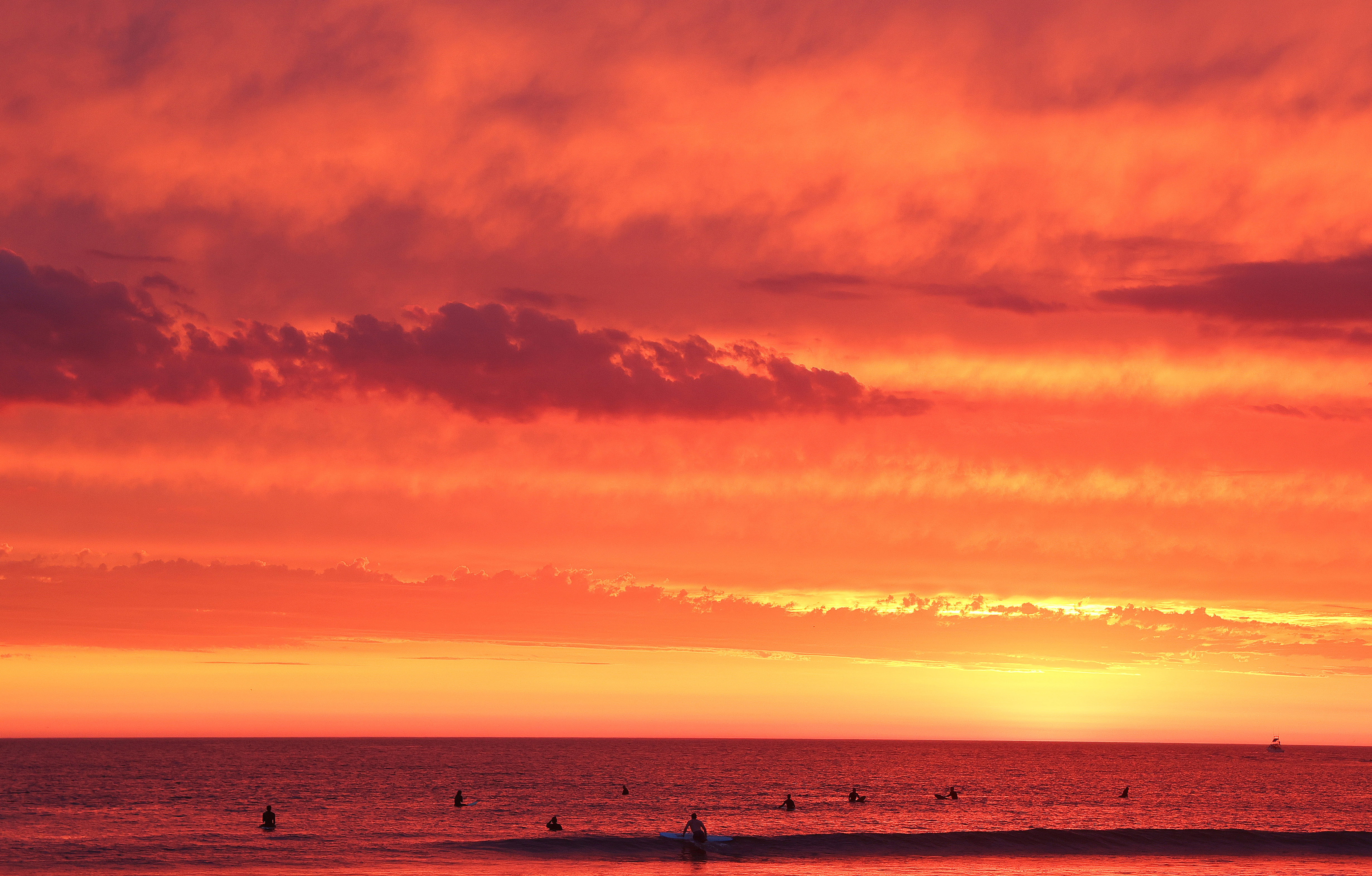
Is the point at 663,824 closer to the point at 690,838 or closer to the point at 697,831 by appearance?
the point at 690,838

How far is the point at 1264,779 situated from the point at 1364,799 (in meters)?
41.5

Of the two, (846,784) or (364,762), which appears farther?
(364,762)

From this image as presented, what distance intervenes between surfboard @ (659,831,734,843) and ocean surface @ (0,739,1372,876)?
1035 mm

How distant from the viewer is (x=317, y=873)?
2191 inches

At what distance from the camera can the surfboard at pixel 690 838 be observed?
66.9 m

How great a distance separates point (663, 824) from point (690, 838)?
1723 centimetres

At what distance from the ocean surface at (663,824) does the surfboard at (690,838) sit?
104 centimetres

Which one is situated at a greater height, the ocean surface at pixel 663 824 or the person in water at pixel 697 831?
the person in water at pixel 697 831

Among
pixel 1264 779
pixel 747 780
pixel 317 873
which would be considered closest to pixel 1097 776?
pixel 1264 779

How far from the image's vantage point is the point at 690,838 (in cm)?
6919

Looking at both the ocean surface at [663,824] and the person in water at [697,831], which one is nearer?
the ocean surface at [663,824]

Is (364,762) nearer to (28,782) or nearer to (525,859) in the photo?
(28,782)

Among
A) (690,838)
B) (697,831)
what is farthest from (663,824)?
(697,831)

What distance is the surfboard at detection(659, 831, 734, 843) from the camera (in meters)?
66.9
